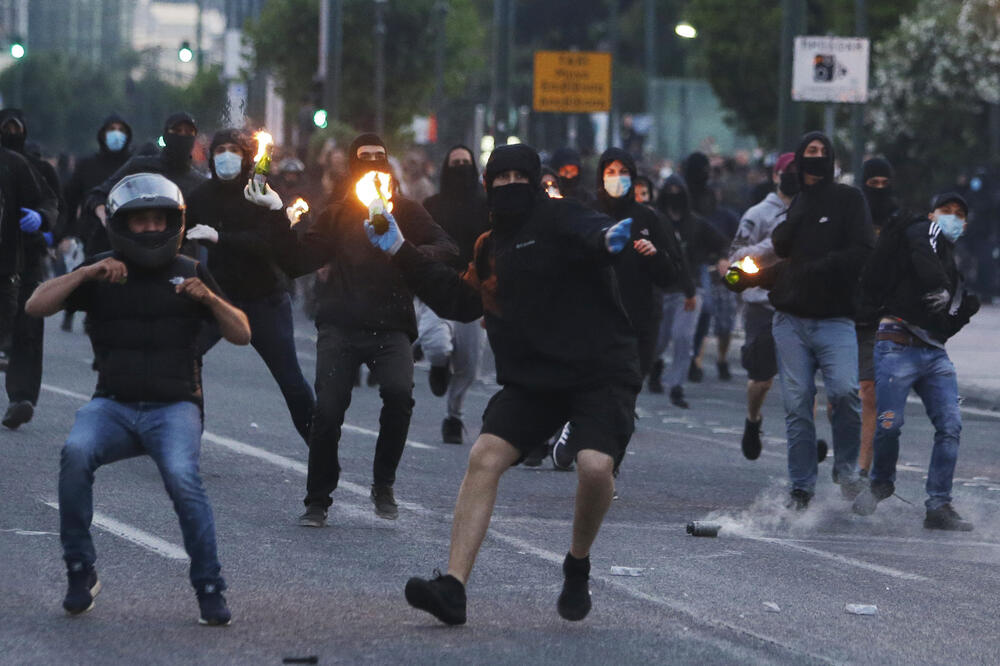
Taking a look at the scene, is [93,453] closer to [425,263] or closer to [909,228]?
[425,263]

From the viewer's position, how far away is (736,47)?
5025cm

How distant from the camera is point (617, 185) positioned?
41.1 feet

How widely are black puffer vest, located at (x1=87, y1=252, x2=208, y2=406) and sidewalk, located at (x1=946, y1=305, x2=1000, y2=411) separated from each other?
11.9 metres

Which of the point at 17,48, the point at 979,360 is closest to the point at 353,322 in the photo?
the point at 979,360

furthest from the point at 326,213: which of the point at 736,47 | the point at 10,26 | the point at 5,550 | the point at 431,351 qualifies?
the point at 10,26

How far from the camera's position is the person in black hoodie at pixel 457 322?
1355cm

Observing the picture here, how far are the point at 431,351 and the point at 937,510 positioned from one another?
4.01m

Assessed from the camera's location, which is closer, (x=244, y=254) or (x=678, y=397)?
(x=244, y=254)

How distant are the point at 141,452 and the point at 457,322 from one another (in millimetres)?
6096

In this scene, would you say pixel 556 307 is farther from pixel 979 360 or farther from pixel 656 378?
pixel 979 360

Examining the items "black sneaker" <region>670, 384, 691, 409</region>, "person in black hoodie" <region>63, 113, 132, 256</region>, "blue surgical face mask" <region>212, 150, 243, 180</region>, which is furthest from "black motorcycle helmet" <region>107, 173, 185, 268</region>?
"black sneaker" <region>670, 384, 691, 409</region>

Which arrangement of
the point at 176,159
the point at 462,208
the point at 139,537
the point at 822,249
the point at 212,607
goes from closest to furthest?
the point at 212,607 → the point at 139,537 → the point at 822,249 → the point at 176,159 → the point at 462,208

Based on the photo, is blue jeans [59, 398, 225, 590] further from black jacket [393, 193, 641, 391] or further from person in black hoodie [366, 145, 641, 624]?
black jacket [393, 193, 641, 391]

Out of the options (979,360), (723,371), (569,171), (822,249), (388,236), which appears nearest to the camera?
(388,236)
